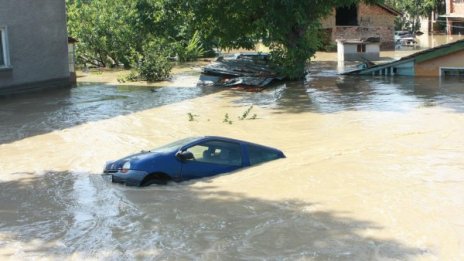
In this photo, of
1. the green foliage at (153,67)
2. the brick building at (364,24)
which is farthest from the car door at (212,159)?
the brick building at (364,24)

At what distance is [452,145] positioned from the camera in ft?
48.5

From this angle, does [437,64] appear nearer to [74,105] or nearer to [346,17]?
[74,105]

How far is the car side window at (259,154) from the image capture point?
39.8 feet

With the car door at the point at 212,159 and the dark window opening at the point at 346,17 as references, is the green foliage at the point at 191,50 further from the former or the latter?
the car door at the point at 212,159

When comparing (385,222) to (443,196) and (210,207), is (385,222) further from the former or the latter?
(210,207)

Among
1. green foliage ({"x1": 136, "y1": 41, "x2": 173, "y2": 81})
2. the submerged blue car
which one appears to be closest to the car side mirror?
the submerged blue car

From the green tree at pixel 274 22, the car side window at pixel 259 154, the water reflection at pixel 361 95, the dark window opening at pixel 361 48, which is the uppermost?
the green tree at pixel 274 22

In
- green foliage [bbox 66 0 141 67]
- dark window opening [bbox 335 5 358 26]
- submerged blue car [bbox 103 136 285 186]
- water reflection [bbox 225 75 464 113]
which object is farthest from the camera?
dark window opening [bbox 335 5 358 26]

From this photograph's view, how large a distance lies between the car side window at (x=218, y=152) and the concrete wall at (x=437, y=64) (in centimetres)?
2162

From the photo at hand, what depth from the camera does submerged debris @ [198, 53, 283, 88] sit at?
1147 inches

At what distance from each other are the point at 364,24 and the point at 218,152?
44.3m

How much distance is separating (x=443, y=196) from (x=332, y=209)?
212 cm

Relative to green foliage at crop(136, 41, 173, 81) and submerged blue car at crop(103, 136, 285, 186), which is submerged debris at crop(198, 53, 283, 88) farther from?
submerged blue car at crop(103, 136, 285, 186)

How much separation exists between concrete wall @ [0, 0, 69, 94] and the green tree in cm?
625
